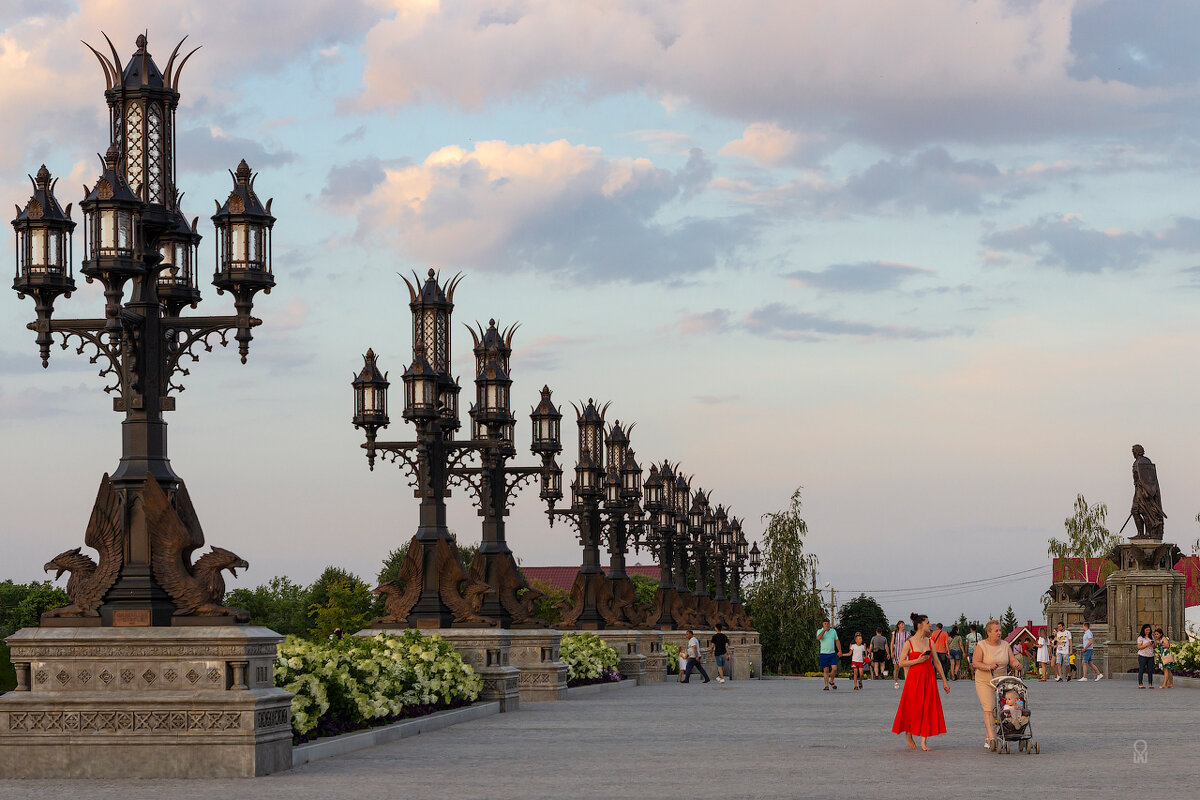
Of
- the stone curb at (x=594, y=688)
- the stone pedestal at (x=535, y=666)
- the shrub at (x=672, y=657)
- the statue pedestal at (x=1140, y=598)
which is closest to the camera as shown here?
the stone pedestal at (x=535, y=666)

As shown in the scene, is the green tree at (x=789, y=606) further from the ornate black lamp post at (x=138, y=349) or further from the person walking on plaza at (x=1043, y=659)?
the ornate black lamp post at (x=138, y=349)

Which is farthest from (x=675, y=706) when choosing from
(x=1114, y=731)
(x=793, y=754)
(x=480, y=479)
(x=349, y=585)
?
(x=349, y=585)

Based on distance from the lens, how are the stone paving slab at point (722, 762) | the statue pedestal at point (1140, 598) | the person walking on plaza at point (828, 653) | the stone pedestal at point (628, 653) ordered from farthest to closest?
the statue pedestal at point (1140, 598) → the stone pedestal at point (628, 653) → the person walking on plaza at point (828, 653) → the stone paving slab at point (722, 762)

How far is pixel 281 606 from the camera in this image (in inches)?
4126

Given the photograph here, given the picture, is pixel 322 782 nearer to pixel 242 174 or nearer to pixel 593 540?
pixel 242 174

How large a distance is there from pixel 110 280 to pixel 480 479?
15259 mm

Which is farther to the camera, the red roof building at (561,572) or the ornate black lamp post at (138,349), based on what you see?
the red roof building at (561,572)

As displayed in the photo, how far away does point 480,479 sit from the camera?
31875 millimetres

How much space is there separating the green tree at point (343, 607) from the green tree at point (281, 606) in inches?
113

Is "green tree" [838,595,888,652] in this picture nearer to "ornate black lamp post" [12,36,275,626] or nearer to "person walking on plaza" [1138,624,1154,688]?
"person walking on plaza" [1138,624,1154,688]

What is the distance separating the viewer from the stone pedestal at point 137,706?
1636 cm

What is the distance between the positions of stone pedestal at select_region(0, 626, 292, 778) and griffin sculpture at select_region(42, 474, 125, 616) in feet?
0.98

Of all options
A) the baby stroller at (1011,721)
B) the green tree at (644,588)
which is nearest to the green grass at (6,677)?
the baby stroller at (1011,721)

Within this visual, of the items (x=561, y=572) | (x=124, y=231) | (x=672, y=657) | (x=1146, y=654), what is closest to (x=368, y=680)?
(x=124, y=231)
